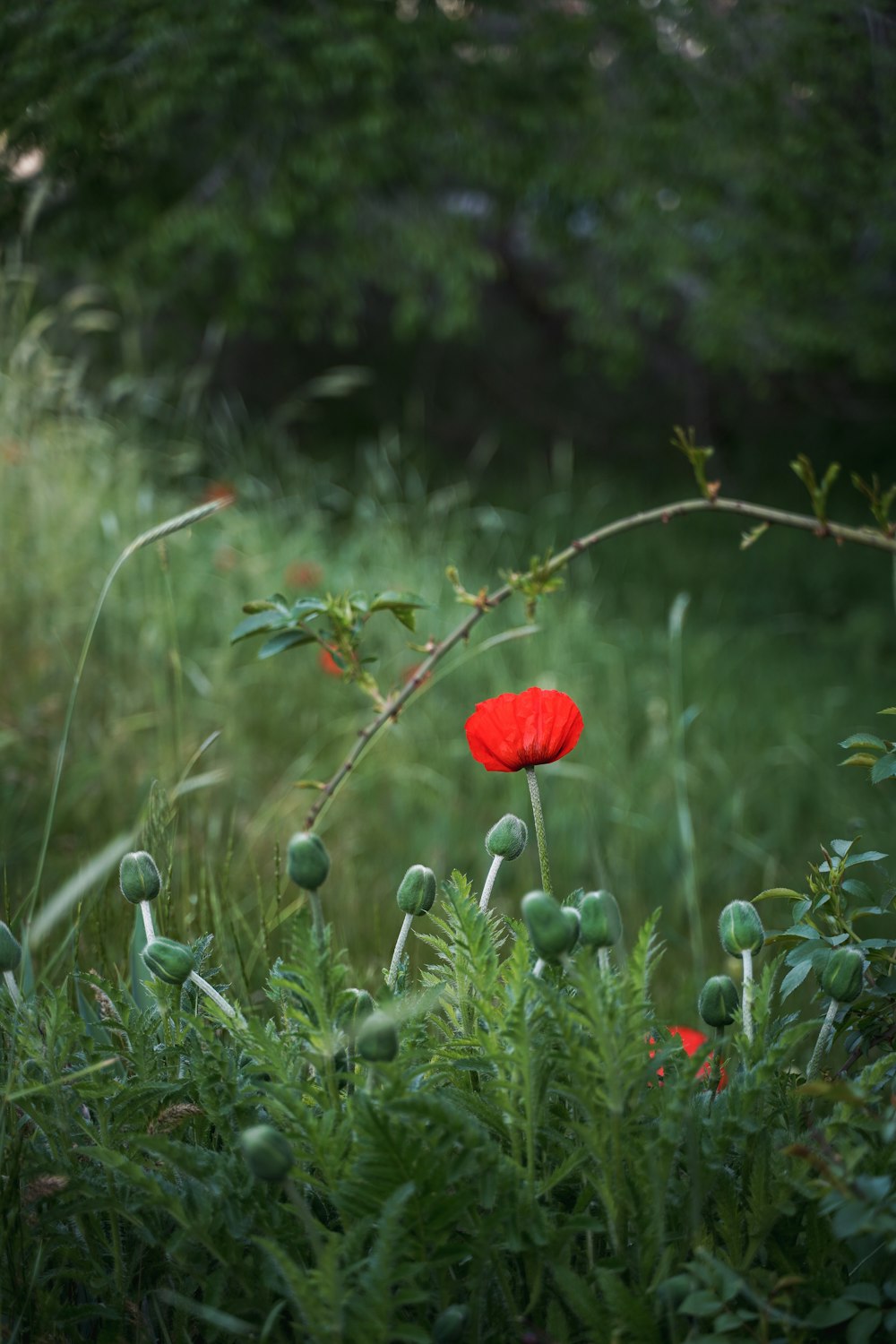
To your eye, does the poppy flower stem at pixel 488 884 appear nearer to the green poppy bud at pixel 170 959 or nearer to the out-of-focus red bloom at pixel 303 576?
the green poppy bud at pixel 170 959

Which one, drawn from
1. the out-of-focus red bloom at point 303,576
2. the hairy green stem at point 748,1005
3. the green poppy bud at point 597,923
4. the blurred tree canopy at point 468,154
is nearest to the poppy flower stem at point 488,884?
the green poppy bud at point 597,923

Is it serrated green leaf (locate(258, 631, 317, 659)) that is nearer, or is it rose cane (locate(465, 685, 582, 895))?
rose cane (locate(465, 685, 582, 895))

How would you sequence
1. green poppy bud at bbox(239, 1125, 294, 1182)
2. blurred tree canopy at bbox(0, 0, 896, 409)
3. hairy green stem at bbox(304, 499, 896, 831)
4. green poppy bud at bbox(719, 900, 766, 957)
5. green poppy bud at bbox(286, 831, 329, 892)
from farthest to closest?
blurred tree canopy at bbox(0, 0, 896, 409) < hairy green stem at bbox(304, 499, 896, 831) < green poppy bud at bbox(719, 900, 766, 957) < green poppy bud at bbox(286, 831, 329, 892) < green poppy bud at bbox(239, 1125, 294, 1182)

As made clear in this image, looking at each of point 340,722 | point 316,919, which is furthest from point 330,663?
point 316,919

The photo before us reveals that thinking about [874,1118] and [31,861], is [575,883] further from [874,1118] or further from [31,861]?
[874,1118]

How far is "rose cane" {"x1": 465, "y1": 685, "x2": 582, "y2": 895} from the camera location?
873 millimetres

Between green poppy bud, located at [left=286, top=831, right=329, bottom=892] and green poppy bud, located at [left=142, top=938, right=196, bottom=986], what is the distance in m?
0.12

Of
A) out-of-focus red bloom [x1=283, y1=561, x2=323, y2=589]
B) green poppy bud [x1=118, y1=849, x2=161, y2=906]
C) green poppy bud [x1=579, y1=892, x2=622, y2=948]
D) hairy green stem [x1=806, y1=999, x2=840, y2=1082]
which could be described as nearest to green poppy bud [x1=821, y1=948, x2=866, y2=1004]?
hairy green stem [x1=806, y1=999, x2=840, y2=1082]

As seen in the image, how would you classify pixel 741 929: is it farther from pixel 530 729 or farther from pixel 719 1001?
pixel 530 729

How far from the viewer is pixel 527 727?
88cm

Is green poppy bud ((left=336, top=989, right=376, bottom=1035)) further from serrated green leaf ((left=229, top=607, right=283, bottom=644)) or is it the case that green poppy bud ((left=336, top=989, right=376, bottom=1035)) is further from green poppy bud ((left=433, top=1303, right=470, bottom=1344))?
serrated green leaf ((left=229, top=607, right=283, bottom=644))

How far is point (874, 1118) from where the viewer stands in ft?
2.32

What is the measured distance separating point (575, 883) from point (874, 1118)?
154cm

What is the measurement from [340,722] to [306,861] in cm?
177
